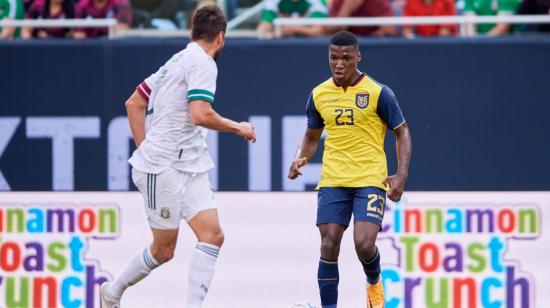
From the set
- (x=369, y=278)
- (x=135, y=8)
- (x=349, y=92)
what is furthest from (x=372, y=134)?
(x=135, y=8)

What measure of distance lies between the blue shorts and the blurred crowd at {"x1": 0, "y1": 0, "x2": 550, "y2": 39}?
2767 mm

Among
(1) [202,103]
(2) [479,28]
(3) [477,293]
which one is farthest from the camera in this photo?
(2) [479,28]

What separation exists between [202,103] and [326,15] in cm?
365

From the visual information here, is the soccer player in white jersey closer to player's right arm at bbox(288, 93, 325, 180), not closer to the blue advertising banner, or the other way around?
player's right arm at bbox(288, 93, 325, 180)

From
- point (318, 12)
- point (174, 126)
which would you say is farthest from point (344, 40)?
point (318, 12)

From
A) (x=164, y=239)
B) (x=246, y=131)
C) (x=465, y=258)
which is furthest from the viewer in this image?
(x=465, y=258)

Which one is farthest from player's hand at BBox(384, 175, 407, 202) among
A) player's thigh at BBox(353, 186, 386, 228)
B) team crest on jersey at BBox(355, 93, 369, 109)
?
team crest on jersey at BBox(355, 93, 369, 109)

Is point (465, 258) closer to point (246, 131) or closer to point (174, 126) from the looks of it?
point (246, 131)

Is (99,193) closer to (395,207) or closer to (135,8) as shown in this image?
(395,207)

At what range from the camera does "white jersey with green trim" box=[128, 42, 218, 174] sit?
25.5ft

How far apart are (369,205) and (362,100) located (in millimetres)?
773

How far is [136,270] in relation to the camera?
8.03 m

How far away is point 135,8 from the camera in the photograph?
41.0 ft

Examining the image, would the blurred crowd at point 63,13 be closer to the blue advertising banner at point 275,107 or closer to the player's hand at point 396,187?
the blue advertising banner at point 275,107
